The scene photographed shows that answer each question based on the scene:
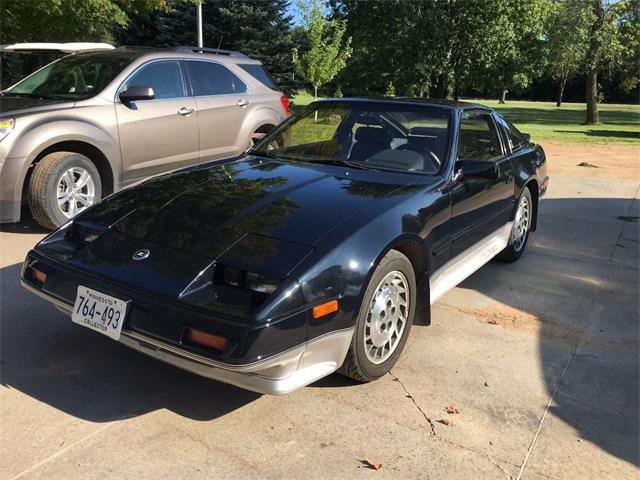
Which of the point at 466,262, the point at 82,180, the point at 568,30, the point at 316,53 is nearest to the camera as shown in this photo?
the point at 466,262

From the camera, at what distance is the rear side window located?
25.1ft

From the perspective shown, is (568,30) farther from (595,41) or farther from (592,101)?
(592,101)

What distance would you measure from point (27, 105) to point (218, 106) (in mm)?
2119

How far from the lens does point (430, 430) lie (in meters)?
2.84

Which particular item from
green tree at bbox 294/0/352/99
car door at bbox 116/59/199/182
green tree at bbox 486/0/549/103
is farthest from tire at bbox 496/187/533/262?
green tree at bbox 486/0/549/103

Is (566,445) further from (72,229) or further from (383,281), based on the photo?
(72,229)

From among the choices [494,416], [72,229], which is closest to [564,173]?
[494,416]

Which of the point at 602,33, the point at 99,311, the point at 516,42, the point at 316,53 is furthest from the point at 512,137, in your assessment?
the point at 516,42

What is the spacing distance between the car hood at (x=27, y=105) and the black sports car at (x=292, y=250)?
2324 mm

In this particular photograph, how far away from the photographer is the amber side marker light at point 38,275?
3007 mm

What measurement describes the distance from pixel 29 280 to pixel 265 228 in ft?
4.31

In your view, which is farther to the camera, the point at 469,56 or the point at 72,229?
the point at 469,56

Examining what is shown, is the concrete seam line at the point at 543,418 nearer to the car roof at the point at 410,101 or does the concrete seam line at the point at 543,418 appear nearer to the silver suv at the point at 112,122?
the car roof at the point at 410,101

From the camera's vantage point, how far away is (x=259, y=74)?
7.82 m
